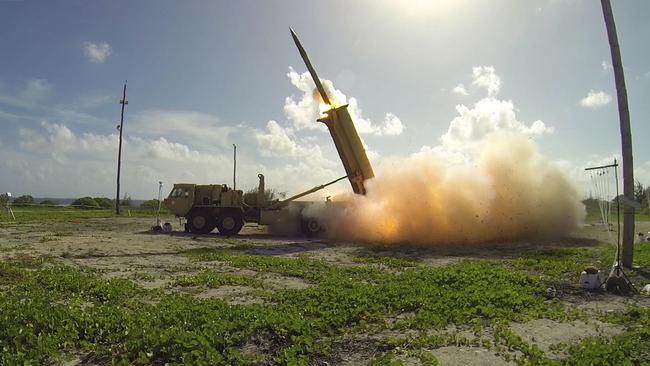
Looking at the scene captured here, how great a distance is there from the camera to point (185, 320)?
7.32 metres

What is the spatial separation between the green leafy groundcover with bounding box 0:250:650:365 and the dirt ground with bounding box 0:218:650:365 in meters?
0.50

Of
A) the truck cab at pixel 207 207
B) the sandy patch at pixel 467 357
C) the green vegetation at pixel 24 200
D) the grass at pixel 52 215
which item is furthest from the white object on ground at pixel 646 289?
the green vegetation at pixel 24 200

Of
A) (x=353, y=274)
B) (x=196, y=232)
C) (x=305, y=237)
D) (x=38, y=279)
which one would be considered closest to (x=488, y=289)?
(x=353, y=274)

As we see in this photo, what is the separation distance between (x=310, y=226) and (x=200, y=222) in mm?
6530

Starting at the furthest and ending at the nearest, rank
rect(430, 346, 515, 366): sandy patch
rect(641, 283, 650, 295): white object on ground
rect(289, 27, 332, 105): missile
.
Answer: rect(289, 27, 332, 105): missile → rect(641, 283, 650, 295): white object on ground → rect(430, 346, 515, 366): sandy patch

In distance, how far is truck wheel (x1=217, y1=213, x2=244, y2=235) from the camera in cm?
2761

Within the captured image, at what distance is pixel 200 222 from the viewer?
27.9m

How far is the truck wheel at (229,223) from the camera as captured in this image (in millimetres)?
27609

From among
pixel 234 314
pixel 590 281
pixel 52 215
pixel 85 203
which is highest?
pixel 85 203

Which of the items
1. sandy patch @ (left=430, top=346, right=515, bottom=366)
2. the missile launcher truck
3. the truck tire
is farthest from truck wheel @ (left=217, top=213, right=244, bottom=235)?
sandy patch @ (left=430, top=346, right=515, bottom=366)

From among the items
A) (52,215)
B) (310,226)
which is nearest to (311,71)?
(310,226)

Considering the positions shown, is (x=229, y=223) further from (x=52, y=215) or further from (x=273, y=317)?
(x=52, y=215)

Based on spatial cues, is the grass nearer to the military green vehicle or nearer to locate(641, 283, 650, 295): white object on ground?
the military green vehicle

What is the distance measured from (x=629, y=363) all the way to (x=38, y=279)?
11.2 meters
